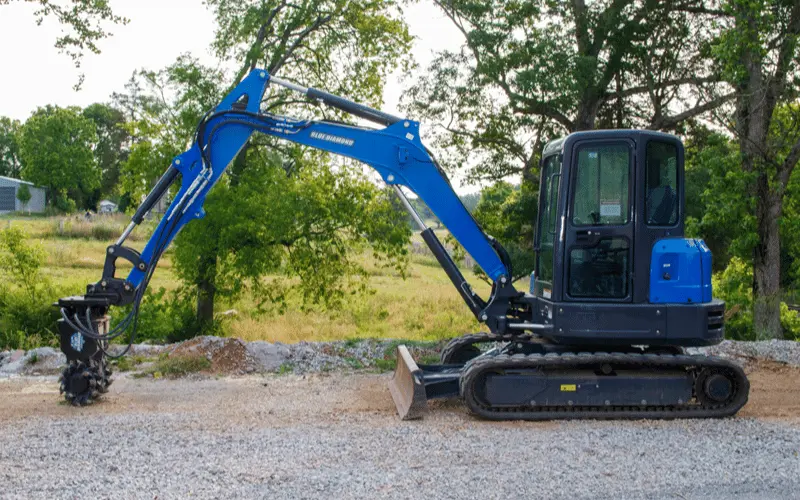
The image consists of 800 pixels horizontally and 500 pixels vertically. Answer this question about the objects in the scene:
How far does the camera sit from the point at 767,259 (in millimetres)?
16906

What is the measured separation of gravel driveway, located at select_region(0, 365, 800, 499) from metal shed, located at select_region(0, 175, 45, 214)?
2383 inches

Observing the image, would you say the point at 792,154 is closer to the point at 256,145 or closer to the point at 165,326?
the point at 256,145

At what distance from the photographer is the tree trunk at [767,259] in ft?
55.1

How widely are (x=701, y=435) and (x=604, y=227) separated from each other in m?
2.13

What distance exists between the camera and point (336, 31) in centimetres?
A: 1864

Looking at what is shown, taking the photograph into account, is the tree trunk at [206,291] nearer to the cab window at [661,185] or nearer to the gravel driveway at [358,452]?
the gravel driveway at [358,452]

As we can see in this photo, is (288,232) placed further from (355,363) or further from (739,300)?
(739,300)

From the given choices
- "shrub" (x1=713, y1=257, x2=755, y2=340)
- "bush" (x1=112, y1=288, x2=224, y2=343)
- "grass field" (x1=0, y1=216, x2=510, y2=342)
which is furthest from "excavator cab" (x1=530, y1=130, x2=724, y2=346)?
"bush" (x1=112, y1=288, x2=224, y2=343)

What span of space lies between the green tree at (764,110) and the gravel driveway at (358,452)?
8.34 meters

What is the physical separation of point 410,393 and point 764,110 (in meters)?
12.0

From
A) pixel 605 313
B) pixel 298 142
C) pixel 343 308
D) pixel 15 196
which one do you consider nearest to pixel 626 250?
pixel 605 313

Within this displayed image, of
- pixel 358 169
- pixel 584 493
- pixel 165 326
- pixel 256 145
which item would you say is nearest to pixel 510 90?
pixel 358 169

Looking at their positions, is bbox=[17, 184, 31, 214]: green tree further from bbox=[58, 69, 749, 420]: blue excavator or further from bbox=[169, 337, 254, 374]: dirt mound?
bbox=[58, 69, 749, 420]: blue excavator

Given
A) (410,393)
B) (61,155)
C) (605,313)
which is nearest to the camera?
(605,313)
